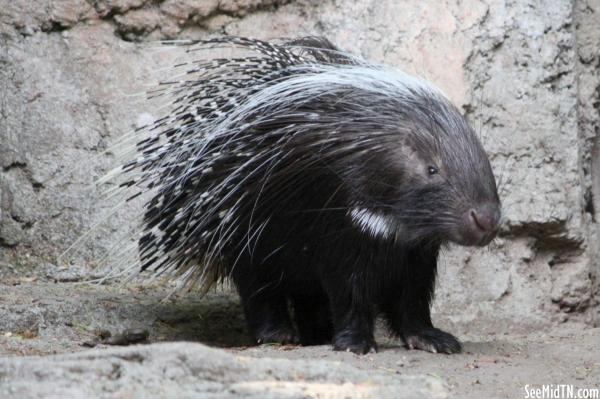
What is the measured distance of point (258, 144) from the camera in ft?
12.8

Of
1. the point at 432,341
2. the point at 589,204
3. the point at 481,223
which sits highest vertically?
the point at 481,223

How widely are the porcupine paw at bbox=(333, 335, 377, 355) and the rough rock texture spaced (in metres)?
1.13

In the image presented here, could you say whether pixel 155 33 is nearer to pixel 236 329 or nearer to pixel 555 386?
pixel 236 329

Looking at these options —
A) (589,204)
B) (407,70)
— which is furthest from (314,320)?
(589,204)

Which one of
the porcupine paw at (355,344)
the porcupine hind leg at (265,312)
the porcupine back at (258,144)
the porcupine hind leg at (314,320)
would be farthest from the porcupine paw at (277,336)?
the porcupine paw at (355,344)

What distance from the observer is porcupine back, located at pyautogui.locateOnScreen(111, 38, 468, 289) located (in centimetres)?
380

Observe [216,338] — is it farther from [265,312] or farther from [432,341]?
[432,341]

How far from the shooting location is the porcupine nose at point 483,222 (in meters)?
3.54

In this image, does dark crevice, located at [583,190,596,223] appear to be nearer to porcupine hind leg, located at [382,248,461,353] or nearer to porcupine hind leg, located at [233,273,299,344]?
porcupine hind leg, located at [382,248,461,353]

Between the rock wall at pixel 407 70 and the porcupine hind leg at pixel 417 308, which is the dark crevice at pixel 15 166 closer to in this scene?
the rock wall at pixel 407 70

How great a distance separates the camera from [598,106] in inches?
218

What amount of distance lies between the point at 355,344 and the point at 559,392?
82 cm

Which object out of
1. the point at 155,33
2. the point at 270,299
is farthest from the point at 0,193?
the point at 270,299

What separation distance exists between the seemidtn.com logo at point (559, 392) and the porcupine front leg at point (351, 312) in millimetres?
712
